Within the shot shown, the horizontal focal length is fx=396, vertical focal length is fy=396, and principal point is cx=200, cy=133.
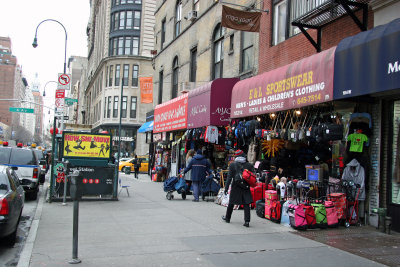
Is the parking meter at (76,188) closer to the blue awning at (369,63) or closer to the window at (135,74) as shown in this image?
the blue awning at (369,63)

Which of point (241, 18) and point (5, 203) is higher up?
point (241, 18)

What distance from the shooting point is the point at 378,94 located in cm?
875

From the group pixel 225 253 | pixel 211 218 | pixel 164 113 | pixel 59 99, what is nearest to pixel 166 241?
pixel 225 253

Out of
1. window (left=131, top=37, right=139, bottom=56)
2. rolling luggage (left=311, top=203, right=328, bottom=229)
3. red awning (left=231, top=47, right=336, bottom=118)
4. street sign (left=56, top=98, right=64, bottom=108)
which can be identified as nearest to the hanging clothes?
red awning (left=231, top=47, right=336, bottom=118)

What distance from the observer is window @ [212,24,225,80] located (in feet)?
58.7

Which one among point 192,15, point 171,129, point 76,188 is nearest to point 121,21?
point 192,15

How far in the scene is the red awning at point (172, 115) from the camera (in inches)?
733

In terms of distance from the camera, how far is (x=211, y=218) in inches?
400

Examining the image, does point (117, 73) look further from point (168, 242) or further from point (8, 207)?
point (8, 207)

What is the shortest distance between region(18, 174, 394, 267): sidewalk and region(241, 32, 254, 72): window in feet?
21.3

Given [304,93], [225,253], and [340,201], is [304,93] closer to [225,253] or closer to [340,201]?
[340,201]

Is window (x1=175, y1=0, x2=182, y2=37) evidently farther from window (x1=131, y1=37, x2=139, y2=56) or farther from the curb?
window (x1=131, y1=37, x2=139, y2=56)

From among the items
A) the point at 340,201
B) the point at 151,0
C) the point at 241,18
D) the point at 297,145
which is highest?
the point at 151,0

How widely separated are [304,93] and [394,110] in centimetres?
213
